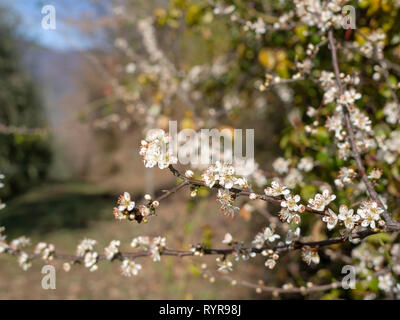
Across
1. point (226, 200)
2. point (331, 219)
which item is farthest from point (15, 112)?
point (331, 219)

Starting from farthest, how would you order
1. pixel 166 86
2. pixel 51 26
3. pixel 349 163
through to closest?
pixel 166 86, pixel 51 26, pixel 349 163

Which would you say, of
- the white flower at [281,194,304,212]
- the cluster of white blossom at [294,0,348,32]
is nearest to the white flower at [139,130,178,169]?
the white flower at [281,194,304,212]

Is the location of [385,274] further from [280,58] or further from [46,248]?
[46,248]

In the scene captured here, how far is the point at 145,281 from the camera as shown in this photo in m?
3.85

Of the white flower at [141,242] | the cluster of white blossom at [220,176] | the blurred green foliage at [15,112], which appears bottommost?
the white flower at [141,242]

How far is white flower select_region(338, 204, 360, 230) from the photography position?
0.82m

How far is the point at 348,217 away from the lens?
828 mm

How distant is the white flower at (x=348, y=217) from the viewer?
0.82 m

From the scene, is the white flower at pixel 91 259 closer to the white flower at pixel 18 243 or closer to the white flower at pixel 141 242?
the white flower at pixel 141 242

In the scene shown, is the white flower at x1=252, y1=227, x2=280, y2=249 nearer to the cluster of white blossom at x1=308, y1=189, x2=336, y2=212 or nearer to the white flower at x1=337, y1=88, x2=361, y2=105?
the cluster of white blossom at x1=308, y1=189, x2=336, y2=212

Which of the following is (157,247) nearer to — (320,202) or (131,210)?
(131,210)

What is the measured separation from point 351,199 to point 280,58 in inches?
29.1

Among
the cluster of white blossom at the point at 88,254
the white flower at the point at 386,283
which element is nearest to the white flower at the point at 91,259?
the cluster of white blossom at the point at 88,254

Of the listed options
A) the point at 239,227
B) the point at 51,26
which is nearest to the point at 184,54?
the point at 239,227
